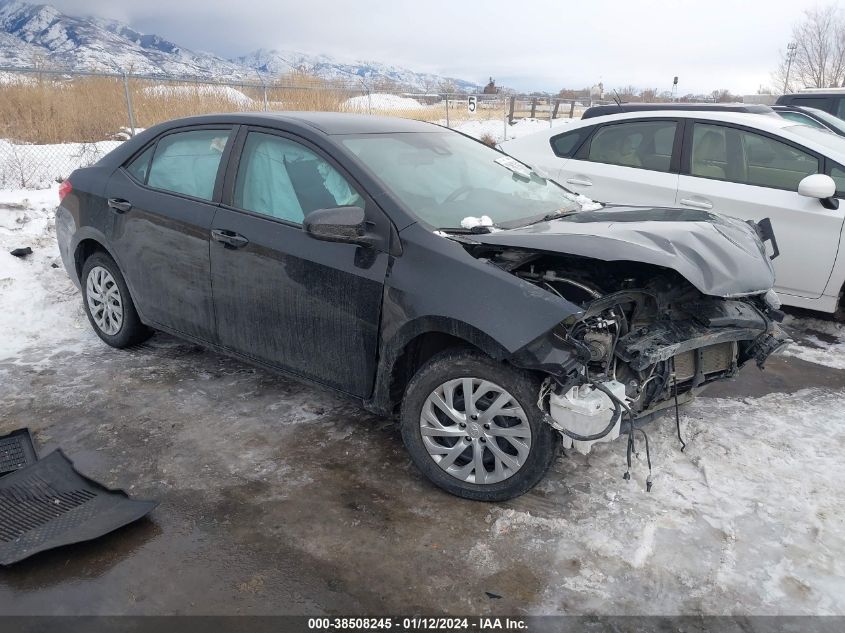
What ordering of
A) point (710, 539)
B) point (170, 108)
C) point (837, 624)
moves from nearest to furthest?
point (837, 624) → point (710, 539) → point (170, 108)

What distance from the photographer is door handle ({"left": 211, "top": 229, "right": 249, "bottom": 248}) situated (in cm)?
364

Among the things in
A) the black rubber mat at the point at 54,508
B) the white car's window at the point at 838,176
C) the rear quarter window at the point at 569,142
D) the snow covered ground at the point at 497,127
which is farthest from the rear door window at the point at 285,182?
the snow covered ground at the point at 497,127

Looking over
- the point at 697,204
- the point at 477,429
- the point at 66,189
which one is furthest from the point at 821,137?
the point at 66,189

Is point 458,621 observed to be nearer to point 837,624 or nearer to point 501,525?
point 501,525

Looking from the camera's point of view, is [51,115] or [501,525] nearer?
[501,525]

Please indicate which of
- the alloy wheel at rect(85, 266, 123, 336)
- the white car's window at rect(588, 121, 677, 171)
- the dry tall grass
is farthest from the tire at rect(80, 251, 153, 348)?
the dry tall grass

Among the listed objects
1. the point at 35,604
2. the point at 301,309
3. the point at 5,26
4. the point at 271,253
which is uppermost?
the point at 5,26

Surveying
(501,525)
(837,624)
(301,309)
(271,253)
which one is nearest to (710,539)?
(837,624)

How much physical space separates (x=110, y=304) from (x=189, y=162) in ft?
4.36

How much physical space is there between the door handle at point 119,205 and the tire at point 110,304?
0.42m

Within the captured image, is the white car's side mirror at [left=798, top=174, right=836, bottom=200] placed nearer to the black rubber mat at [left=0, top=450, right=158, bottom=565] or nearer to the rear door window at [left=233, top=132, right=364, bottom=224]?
A: the rear door window at [left=233, top=132, right=364, bottom=224]

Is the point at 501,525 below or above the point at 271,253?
below

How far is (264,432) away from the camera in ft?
12.2

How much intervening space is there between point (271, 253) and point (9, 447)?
1.71 m
